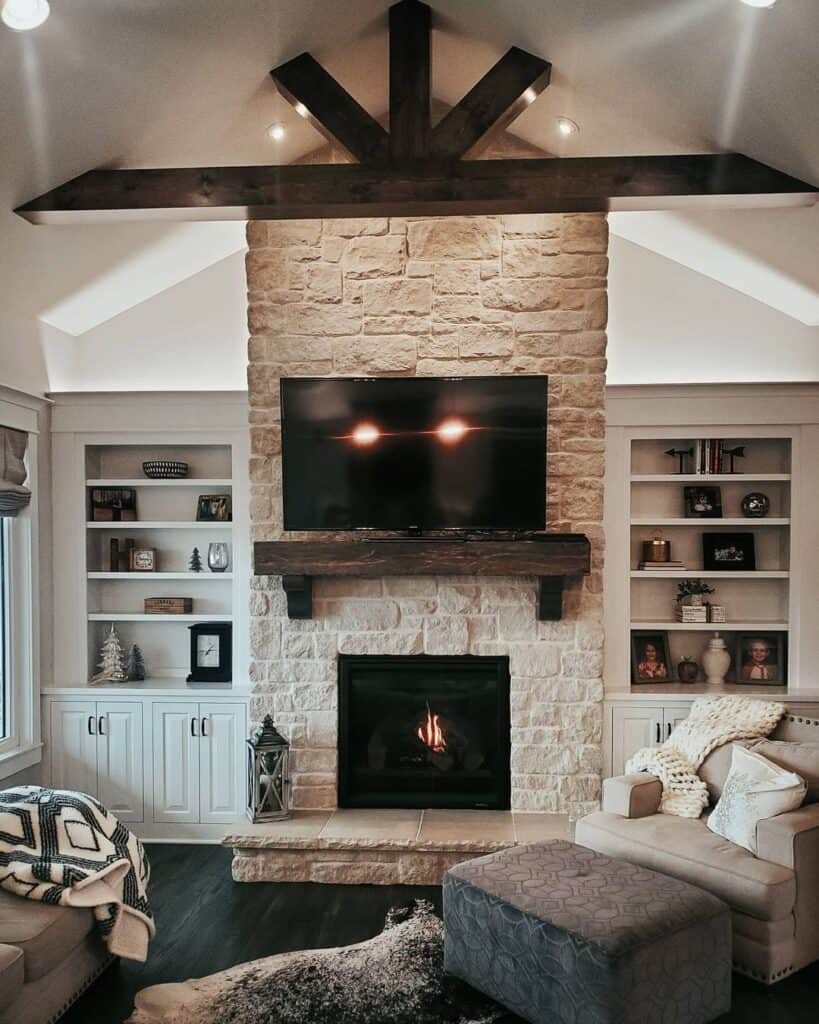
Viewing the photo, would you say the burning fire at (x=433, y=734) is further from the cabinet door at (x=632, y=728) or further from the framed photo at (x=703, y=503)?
the framed photo at (x=703, y=503)

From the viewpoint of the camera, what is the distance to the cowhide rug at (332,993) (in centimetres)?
304

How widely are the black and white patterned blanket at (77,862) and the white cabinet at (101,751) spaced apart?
1.39m

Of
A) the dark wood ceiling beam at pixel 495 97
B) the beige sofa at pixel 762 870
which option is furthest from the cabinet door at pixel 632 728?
the dark wood ceiling beam at pixel 495 97

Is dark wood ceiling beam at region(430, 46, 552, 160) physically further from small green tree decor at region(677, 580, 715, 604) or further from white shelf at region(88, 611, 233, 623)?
white shelf at region(88, 611, 233, 623)

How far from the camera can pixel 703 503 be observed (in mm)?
5184

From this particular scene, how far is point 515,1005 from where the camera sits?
9.95 ft

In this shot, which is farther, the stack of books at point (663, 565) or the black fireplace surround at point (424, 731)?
the stack of books at point (663, 565)

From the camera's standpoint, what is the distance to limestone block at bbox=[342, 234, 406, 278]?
4.58 metres

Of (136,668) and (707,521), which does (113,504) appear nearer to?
(136,668)

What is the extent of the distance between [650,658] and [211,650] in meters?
2.46

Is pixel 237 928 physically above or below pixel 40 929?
below

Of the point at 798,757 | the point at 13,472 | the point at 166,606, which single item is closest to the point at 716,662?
the point at 798,757

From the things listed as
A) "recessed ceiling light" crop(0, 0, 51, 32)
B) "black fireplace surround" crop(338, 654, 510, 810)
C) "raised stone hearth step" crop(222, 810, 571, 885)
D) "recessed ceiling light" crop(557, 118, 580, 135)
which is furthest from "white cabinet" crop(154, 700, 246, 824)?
"recessed ceiling light" crop(557, 118, 580, 135)

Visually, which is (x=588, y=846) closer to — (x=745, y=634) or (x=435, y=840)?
(x=435, y=840)
